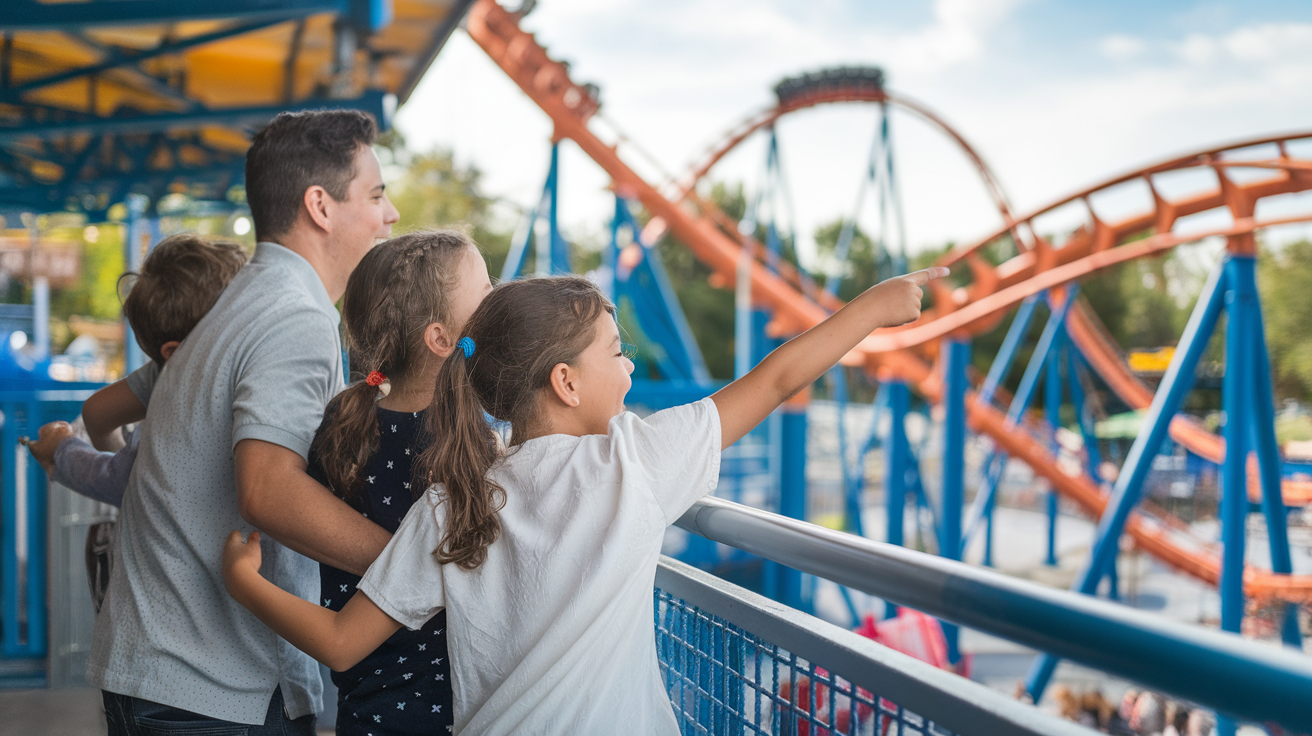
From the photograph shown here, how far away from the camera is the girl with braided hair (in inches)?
46.0

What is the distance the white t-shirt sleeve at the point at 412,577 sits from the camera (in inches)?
41.4

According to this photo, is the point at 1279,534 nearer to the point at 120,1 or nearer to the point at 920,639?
the point at 920,639

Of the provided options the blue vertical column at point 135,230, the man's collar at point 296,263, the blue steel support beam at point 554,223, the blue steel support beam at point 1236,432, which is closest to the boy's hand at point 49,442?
the man's collar at point 296,263

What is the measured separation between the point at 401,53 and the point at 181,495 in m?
4.13

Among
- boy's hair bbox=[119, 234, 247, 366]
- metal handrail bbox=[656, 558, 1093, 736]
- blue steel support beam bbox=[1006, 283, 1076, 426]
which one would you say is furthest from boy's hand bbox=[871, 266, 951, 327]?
blue steel support beam bbox=[1006, 283, 1076, 426]

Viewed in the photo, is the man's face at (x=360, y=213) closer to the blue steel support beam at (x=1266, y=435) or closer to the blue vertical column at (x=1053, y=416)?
the blue steel support beam at (x=1266, y=435)

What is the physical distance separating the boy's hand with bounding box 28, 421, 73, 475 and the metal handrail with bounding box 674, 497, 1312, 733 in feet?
4.55

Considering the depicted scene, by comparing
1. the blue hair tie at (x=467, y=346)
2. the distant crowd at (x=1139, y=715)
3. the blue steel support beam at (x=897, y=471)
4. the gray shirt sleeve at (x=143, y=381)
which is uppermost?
the blue hair tie at (x=467, y=346)

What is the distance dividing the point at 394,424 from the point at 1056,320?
8863mm

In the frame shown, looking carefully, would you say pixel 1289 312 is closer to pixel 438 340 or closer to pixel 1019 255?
pixel 1019 255

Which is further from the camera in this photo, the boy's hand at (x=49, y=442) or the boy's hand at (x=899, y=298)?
the boy's hand at (x=49, y=442)

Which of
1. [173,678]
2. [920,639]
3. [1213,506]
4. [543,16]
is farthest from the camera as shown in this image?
[543,16]

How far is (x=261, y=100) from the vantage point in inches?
215

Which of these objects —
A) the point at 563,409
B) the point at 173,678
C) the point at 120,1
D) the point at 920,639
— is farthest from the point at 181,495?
the point at 920,639
